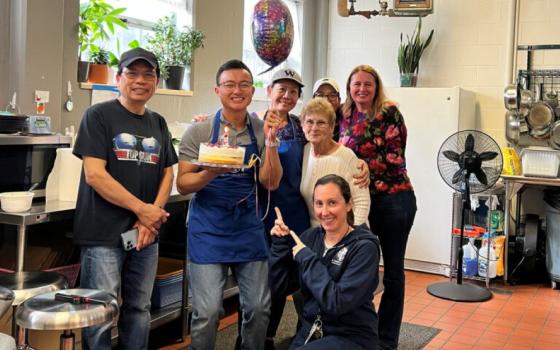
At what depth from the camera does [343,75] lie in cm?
661

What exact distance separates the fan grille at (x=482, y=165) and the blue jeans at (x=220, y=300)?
264cm

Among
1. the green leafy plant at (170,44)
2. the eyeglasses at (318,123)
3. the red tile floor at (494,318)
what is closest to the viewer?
the eyeglasses at (318,123)

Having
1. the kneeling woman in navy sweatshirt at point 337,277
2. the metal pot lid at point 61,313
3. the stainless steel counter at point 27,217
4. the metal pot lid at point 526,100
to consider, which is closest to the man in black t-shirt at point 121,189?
the stainless steel counter at point 27,217

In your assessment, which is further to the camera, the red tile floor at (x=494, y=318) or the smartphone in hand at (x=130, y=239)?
the red tile floor at (x=494, y=318)

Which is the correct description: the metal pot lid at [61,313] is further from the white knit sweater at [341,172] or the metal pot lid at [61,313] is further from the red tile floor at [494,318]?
the red tile floor at [494,318]

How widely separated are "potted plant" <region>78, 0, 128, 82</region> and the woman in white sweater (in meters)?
1.80

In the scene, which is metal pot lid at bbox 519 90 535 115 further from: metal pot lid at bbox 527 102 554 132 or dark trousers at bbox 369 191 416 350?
dark trousers at bbox 369 191 416 350

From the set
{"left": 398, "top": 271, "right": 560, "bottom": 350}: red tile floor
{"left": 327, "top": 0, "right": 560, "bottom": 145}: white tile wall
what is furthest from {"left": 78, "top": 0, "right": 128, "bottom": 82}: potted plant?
{"left": 327, "top": 0, "right": 560, "bottom": 145}: white tile wall

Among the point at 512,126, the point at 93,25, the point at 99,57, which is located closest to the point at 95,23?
the point at 93,25

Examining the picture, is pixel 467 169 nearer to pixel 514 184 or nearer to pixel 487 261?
pixel 514 184

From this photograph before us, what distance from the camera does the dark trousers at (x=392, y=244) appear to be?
10.2 ft

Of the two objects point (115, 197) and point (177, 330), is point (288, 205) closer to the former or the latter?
point (115, 197)

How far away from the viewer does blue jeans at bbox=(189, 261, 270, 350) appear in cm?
250

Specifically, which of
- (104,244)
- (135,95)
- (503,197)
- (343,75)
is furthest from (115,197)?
(343,75)
